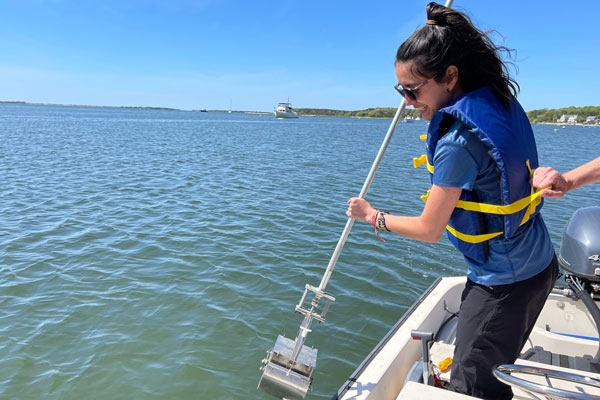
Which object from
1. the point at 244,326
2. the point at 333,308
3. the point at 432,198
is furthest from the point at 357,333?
the point at 432,198

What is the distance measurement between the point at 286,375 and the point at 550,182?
7.09 feet

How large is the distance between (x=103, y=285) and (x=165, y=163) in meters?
15.3

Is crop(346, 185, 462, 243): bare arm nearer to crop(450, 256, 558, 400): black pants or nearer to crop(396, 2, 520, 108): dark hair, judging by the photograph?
crop(450, 256, 558, 400): black pants

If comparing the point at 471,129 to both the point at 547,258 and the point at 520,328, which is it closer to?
the point at 547,258

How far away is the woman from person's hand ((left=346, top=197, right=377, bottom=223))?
0.16m

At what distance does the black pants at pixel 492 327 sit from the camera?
80.9 inches

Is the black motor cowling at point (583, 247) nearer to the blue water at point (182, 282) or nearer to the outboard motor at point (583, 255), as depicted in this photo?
the outboard motor at point (583, 255)

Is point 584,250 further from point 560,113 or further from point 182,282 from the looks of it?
point 560,113

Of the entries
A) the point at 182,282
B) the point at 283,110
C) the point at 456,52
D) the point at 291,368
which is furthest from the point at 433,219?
the point at 283,110

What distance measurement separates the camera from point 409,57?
6.53ft

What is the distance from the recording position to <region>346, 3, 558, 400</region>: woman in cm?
189

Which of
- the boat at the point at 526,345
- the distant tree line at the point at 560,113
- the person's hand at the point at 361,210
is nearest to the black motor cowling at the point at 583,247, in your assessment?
the boat at the point at 526,345

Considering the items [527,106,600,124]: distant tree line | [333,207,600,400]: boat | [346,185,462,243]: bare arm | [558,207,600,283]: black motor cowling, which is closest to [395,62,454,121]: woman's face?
[346,185,462,243]: bare arm

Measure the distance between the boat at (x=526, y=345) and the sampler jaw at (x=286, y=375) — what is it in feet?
0.88
